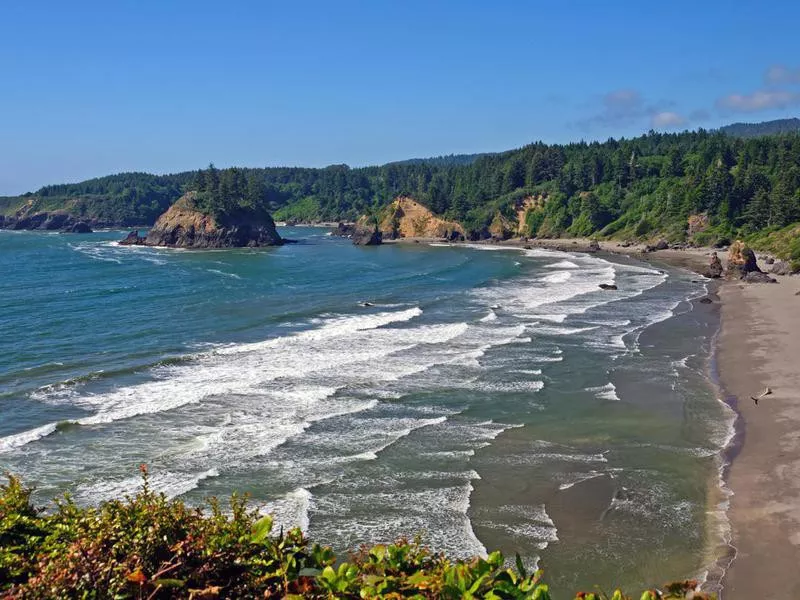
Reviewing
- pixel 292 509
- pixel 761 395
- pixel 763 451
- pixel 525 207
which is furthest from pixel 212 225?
pixel 763 451

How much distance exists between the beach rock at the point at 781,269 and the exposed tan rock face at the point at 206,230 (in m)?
92.4

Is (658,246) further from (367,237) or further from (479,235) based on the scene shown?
(367,237)

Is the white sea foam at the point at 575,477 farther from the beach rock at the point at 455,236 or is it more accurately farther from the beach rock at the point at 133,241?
the beach rock at the point at 133,241

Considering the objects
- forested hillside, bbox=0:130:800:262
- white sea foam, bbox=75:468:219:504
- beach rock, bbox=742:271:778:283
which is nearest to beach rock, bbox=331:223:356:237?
forested hillside, bbox=0:130:800:262

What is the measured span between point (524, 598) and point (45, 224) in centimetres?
21902

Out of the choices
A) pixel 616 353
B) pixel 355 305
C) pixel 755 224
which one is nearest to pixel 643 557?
pixel 616 353

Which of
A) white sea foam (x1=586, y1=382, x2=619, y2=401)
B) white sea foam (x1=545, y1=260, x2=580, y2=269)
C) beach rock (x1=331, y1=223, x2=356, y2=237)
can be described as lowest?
white sea foam (x1=586, y1=382, x2=619, y2=401)

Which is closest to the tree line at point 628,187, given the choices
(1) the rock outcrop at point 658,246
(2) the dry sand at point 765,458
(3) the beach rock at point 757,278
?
(1) the rock outcrop at point 658,246

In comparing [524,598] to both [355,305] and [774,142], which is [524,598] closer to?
[355,305]

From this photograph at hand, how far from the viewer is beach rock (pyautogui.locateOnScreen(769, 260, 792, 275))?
238 feet

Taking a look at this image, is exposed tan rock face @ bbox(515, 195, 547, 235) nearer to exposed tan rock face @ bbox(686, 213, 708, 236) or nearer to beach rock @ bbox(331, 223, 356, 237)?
exposed tan rock face @ bbox(686, 213, 708, 236)

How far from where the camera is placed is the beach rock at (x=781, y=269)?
2852 inches

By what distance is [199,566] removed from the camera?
6.52 m

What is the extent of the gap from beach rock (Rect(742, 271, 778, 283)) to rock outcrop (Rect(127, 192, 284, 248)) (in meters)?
91.0
